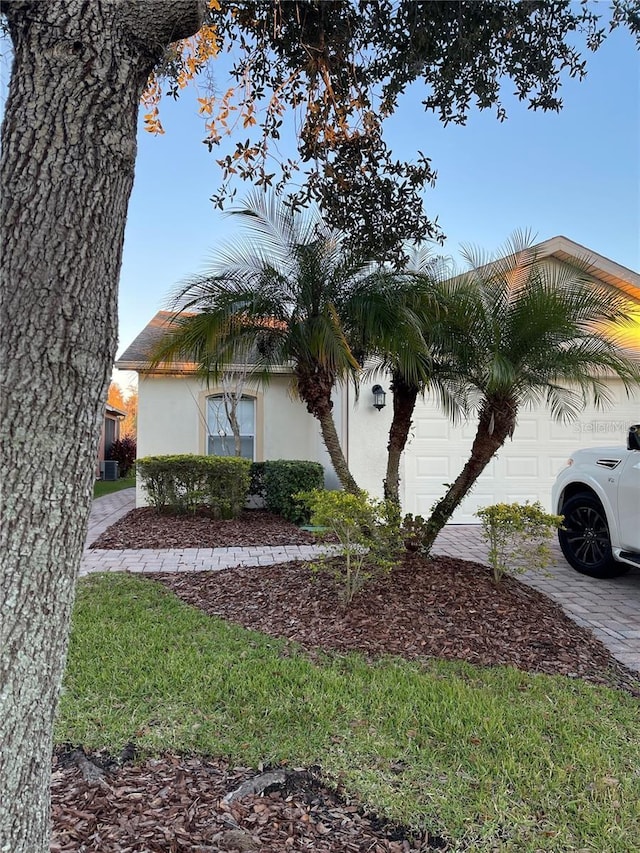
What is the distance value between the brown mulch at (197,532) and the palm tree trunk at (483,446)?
2856 mm

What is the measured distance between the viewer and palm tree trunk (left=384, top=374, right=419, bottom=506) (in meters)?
5.57

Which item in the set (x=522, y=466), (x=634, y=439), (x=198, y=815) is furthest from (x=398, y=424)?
(x=522, y=466)

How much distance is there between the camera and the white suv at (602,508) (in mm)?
5648

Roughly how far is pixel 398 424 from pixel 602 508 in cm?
256

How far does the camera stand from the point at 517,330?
15.9 ft

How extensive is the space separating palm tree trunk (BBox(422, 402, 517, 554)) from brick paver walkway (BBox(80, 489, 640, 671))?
4.34ft

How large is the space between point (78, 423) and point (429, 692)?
8.95 feet

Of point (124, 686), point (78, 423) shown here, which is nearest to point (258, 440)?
point (124, 686)

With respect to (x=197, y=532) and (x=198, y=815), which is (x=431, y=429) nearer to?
(x=197, y=532)

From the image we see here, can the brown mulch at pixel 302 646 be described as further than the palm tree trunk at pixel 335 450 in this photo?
No

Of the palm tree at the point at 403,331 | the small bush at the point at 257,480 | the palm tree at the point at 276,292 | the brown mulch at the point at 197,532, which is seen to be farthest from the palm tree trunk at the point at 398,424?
the small bush at the point at 257,480

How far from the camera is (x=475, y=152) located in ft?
21.7

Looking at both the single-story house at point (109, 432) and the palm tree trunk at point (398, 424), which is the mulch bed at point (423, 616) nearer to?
the palm tree trunk at point (398, 424)

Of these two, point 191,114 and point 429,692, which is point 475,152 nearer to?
point 191,114
